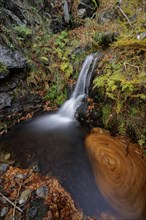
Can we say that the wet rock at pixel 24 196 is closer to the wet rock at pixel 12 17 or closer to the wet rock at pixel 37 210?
the wet rock at pixel 37 210

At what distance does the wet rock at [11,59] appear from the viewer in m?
6.16

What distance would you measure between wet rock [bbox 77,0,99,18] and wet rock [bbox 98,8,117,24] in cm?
76

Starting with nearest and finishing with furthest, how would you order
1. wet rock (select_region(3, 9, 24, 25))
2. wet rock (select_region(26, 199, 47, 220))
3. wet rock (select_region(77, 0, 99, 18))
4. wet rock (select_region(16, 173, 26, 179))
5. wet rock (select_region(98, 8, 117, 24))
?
wet rock (select_region(26, 199, 47, 220)), wet rock (select_region(16, 173, 26, 179)), wet rock (select_region(3, 9, 24, 25)), wet rock (select_region(98, 8, 117, 24)), wet rock (select_region(77, 0, 99, 18))

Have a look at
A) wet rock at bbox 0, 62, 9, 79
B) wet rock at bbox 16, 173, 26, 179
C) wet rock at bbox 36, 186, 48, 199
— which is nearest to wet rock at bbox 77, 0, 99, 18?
wet rock at bbox 0, 62, 9, 79

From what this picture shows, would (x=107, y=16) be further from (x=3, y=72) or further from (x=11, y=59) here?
(x=3, y=72)

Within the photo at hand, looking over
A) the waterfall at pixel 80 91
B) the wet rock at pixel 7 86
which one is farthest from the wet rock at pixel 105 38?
the wet rock at pixel 7 86

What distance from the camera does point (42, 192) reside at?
3438mm

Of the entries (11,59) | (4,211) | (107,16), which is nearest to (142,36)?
(11,59)

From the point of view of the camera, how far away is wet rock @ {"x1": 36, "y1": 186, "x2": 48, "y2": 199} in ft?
11.1

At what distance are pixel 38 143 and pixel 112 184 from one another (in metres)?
2.32

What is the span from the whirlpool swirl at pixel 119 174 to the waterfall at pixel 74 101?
1.46 m

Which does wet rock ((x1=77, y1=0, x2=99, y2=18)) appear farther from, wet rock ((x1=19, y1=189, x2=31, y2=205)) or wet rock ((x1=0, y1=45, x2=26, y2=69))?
wet rock ((x1=19, y1=189, x2=31, y2=205))

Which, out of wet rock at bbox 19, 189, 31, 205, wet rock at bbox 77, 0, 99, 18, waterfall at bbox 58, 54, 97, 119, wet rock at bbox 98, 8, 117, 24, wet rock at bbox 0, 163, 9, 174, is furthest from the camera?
wet rock at bbox 77, 0, 99, 18

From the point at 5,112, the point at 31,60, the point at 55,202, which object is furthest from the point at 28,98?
the point at 55,202
